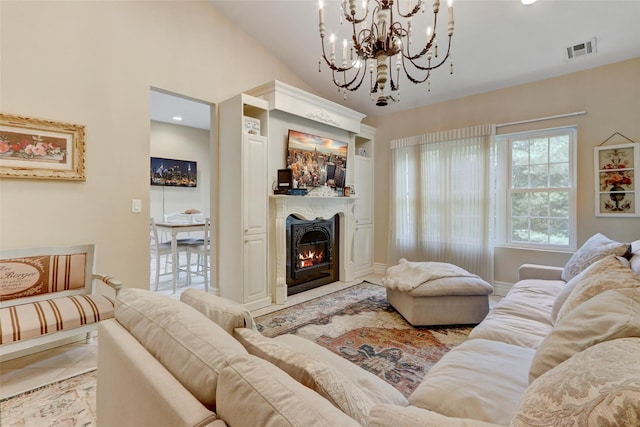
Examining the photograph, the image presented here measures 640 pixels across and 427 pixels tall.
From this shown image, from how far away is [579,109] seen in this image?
3529 millimetres

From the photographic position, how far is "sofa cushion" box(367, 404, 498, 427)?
26.2 inches

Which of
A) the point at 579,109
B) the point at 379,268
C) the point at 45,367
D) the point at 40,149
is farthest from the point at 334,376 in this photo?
the point at 379,268

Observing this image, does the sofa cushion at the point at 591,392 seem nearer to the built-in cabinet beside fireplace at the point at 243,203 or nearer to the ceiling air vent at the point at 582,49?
the built-in cabinet beside fireplace at the point at 243,203

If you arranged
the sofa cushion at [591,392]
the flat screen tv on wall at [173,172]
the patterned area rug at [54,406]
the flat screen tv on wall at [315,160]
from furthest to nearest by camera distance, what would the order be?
1. the flat screen tv on wall at [173,172]
2. the flat screen tv on wall at [315,160]
3. the patterned area rug at [54,406]
4. the sofa cushion at [591,392]

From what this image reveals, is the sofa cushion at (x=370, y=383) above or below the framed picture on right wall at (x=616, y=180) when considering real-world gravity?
below

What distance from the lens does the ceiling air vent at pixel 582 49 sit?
311 centimetres

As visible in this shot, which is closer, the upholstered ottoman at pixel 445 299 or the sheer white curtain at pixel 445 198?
the upholstered ottoman at pixel 445 299

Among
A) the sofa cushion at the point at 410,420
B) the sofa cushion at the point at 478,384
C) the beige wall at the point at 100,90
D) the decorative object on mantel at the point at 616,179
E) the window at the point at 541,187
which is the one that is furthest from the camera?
the window at the point at 541,187

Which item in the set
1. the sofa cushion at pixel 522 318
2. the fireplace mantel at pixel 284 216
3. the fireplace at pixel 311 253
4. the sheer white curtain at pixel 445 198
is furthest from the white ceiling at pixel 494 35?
the sofa cushion at pixel 522 318

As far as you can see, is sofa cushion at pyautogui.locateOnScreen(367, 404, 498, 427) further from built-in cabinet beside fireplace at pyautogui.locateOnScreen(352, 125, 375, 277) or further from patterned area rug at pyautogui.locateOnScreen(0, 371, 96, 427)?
built-in cabinet beside fireplace at pyautogui.locateOnScreen(352, 125, 375, 277)

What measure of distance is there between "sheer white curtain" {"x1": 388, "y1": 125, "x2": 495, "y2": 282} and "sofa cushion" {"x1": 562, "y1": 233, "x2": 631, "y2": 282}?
149 centimetres

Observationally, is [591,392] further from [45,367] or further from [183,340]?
[45,367]

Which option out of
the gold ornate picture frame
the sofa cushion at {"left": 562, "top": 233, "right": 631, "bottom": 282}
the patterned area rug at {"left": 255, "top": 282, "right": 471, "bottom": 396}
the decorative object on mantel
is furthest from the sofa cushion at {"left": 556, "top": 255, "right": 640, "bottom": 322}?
the gold ornate picture frame

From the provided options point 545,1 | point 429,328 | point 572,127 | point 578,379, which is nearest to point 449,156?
point 572,127
